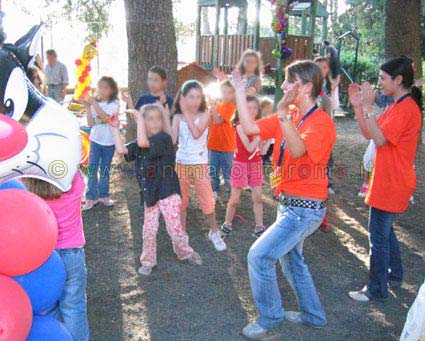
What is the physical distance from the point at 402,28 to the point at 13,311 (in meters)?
8.36

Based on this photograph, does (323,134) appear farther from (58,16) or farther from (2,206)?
(58,16)

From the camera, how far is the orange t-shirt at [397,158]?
3199mm

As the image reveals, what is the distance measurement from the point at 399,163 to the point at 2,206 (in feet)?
8.48

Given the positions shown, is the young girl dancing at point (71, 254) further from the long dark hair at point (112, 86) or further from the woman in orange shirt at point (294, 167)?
the long dark hair at point (112, 86)

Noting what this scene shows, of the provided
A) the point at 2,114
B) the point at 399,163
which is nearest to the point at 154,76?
the point at 399,163

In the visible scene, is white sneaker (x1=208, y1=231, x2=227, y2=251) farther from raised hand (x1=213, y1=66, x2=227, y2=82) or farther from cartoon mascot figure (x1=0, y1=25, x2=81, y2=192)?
cartoon mascot figure (x1=0, y1=25, x2=81, y2=192)

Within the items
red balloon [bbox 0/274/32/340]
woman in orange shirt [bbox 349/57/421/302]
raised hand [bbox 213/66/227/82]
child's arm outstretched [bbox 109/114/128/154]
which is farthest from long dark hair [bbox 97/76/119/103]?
red balloon [bbox 0/274/32/340]

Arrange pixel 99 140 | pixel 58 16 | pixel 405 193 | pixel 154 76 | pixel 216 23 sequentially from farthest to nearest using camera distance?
1. pixel 58 16
2. pixel 216 23
3. pixel 99 140
4. pixel 154 76
5. pixel 405 193

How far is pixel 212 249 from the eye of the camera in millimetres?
4438

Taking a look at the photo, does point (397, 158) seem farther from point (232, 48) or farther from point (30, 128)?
point (232, 48)

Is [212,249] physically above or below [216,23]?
below

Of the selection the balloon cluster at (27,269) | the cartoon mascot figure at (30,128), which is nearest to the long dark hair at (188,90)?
the cartoon mascot figure at (30,128)

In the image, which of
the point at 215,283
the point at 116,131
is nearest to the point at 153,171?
the point at 116,131

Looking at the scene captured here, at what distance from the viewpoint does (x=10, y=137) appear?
1870 millimetres
